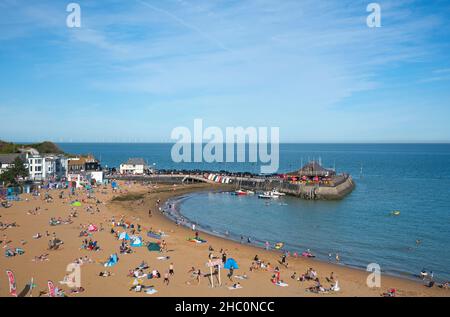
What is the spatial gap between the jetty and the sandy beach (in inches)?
1124

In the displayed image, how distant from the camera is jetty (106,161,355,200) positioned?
63469mm

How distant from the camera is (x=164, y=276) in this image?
23.0 metres

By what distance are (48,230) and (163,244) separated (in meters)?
10.7

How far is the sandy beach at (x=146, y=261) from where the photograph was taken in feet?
69.5

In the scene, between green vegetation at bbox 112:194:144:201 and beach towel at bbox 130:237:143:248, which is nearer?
beach towel at bbox 130:237:143:248

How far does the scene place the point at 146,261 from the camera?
26.2m

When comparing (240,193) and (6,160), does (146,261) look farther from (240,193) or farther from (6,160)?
(6,160)

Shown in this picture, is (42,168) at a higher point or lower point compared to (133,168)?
higher

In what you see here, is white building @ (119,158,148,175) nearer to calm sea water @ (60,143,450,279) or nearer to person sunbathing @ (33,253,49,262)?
calm sea water @ (60,143,450,279)

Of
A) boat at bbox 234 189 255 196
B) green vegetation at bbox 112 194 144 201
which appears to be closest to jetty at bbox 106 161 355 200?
boat at bbox 234 189 255 196

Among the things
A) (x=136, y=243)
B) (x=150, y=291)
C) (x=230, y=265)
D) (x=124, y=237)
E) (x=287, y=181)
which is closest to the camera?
(x=150, y=291)

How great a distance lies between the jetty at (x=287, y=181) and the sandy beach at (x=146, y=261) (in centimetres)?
2854

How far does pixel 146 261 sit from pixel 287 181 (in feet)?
156

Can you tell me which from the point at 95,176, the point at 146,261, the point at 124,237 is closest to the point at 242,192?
the point at 95,176
